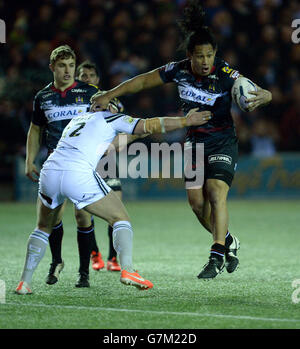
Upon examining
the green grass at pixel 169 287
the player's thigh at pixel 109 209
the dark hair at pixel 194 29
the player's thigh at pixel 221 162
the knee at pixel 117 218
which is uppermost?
the dark hair at pixel 194 29

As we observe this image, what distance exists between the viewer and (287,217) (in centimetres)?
1261

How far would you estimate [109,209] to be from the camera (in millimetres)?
5574

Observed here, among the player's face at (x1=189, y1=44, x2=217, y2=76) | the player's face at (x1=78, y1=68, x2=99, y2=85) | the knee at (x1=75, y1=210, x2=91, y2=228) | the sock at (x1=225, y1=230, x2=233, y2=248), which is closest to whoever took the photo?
the player's face at (x1=189, y1=44, x2=217, y2=76)

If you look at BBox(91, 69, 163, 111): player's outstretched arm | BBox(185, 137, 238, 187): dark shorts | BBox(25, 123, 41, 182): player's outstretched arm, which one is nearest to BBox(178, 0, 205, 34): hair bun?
BBox(91, 69, 163, 111): player's outstretched arm

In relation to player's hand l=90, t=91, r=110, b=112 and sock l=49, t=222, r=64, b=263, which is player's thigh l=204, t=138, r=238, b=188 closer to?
player's hand l=90, t=91, r=110, b=112

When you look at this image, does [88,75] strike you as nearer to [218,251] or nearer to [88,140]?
[88,140]

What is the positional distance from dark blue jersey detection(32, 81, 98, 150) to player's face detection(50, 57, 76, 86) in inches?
4.1

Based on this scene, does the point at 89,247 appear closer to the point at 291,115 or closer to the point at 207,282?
the point at 207,282

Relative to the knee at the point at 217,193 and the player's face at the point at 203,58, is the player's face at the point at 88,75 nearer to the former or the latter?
the player's face at the point at 203,58

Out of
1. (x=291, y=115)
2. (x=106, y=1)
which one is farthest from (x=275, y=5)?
(x=106, y=1)

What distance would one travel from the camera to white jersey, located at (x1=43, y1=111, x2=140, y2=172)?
5.57 metres

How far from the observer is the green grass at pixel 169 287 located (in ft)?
15.4

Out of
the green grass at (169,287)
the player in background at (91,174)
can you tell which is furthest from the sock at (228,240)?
the player in background at (91,174)

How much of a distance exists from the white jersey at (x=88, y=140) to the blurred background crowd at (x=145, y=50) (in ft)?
30.2
